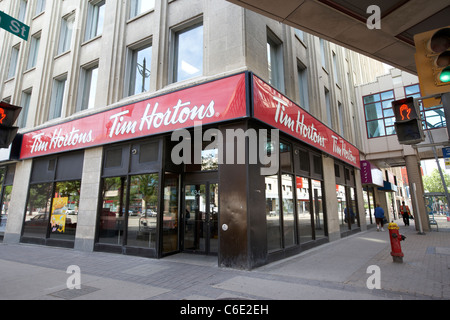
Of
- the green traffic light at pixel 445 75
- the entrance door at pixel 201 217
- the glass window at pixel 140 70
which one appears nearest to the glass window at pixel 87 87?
the glass window at pixel 140 70

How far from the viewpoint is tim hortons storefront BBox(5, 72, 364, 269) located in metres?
7.25

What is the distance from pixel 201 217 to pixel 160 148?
8.84 feet

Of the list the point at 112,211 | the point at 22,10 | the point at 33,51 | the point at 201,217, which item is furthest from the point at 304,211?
the point at 22,10

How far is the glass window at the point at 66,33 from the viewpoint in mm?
14086

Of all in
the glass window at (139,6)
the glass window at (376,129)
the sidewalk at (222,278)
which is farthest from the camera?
the glass window at (376,129)

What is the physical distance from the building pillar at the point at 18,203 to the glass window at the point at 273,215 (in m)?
11.8

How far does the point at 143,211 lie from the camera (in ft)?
29.5

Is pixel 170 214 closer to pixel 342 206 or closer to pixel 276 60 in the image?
pixel 276 60

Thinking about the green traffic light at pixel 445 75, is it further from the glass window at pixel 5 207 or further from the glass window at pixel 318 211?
the glass window at pixel 5 207

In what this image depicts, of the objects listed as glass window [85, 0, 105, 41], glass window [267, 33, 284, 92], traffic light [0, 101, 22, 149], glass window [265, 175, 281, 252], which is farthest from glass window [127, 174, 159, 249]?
glass window [85, 0, 105, 41]

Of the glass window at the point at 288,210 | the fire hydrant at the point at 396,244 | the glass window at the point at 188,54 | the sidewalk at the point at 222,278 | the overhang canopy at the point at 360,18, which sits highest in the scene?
the glass window at the point at 188,54
